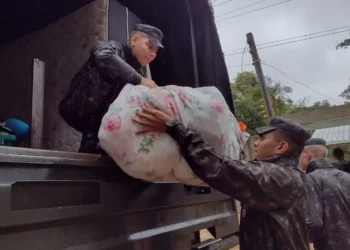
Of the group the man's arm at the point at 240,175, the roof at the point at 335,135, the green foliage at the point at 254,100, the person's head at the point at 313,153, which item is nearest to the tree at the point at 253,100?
the green foliage at the point at 254,100

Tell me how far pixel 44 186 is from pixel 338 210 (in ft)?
8.22

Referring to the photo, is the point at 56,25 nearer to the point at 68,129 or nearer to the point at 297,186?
the point at 68,129

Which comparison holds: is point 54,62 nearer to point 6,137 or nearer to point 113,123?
point 6,137

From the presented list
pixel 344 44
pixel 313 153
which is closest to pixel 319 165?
pixel 313 153

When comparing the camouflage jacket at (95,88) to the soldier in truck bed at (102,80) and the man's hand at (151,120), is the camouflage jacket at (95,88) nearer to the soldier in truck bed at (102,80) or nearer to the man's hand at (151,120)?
the soldier in truck bed at (102,80)

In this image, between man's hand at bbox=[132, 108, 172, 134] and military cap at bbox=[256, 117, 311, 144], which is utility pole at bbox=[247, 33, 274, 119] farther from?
man's hand at bbox=[132, 108, 172, 134]

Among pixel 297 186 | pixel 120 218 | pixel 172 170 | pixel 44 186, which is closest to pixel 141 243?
pixel 120 218

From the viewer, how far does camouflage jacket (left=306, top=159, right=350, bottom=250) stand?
2.91m

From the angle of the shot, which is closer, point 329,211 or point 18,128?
point 18,128

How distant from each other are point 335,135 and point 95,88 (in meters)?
9.21

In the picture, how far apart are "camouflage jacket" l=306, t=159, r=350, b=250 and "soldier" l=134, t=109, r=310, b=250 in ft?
4.26

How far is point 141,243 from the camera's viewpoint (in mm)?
1428

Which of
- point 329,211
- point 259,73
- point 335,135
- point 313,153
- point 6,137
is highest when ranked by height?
point 259,73

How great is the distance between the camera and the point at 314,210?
2.98 m
